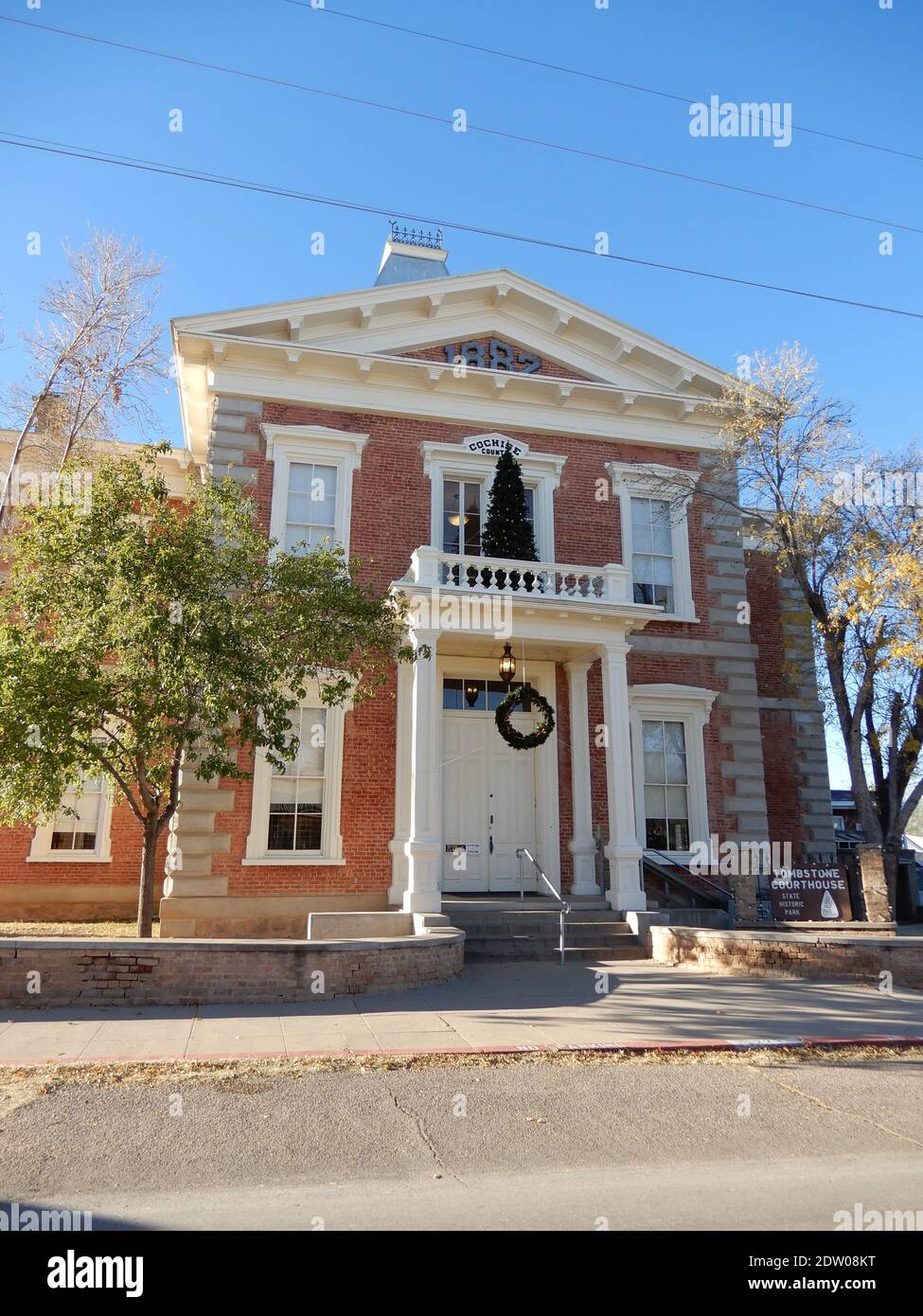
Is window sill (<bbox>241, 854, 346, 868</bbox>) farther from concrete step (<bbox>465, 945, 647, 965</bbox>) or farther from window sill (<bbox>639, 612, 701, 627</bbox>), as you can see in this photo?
window sill (<bbox>639, 612, 701, 627</bbox>)

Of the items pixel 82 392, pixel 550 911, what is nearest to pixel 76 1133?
pixel 550 911

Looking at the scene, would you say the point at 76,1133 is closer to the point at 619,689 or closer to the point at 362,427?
the point at 619,689

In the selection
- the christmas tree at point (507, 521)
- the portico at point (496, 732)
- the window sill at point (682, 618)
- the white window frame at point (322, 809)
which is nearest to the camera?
the portico at point (496, 732)

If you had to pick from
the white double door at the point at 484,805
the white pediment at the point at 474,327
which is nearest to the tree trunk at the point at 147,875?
the white double door at the point at 484,805

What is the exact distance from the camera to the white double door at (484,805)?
14719 mm

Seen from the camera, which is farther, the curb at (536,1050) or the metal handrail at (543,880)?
the metal handrail at (543,880)

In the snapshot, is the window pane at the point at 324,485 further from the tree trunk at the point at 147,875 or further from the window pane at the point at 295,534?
the tree trunk at the point at 147,875

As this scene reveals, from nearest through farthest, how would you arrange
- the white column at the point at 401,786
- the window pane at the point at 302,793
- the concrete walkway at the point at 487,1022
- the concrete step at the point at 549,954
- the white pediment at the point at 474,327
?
the concrete walkway at the point at 487,1022, the concrete step at the point at 549,954, the white column at the point at 401,786, the window pane at the point at 302,793, the white pediment at the point at 474,327

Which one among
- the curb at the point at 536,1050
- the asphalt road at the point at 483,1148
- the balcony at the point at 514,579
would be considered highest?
the balcony at the point at 514,579

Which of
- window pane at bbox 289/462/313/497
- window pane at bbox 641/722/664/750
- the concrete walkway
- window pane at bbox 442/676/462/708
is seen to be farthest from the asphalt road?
window pane at bbox 289/462/313/497

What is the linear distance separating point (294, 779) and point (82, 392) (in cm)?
901

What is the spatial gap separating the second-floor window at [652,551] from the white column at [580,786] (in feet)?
7.70

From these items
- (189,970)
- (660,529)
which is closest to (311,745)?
(189,970)

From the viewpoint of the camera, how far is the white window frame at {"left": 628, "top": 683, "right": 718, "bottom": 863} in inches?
626
